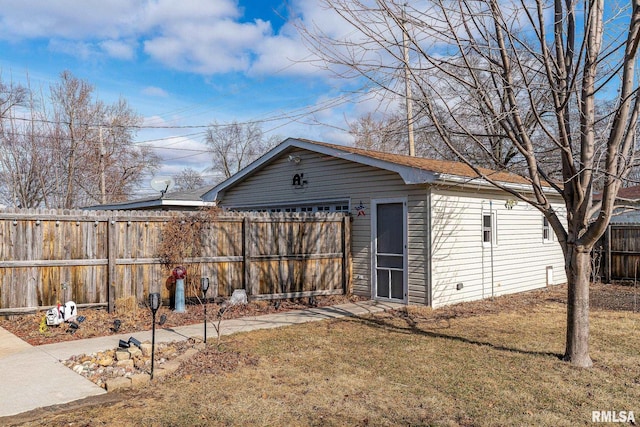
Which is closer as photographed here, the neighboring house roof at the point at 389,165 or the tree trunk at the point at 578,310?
the tree trunk at the point at 578,310

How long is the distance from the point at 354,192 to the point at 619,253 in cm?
877

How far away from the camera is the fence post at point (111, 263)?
8383 mm

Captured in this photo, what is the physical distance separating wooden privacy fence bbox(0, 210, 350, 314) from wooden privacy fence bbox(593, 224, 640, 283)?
27.8 feet

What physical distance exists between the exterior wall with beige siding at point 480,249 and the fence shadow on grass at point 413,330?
49.2 inches

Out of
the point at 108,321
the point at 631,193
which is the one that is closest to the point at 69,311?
the point at 108,321

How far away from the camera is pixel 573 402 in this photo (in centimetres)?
444

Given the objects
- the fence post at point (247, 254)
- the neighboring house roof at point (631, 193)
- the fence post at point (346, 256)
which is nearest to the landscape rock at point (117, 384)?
the fence post at point (247, 254)

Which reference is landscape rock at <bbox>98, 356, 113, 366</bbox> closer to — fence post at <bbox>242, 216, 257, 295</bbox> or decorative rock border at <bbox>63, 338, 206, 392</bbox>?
decorative rock border at <bbox>63, 338, 206, 392</bbox>

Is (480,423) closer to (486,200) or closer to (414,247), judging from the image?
(414,247)

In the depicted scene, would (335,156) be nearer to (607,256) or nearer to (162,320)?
(162,320)

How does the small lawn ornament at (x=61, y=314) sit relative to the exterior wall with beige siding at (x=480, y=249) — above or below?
below

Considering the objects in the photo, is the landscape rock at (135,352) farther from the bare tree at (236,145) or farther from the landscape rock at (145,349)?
the bare tree at (236,145)

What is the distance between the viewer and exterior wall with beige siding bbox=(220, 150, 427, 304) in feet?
31.4

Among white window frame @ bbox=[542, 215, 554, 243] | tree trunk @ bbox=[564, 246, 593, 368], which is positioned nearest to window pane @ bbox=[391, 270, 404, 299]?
tree trunk @ bbox=[564, 246, 593, 368]
